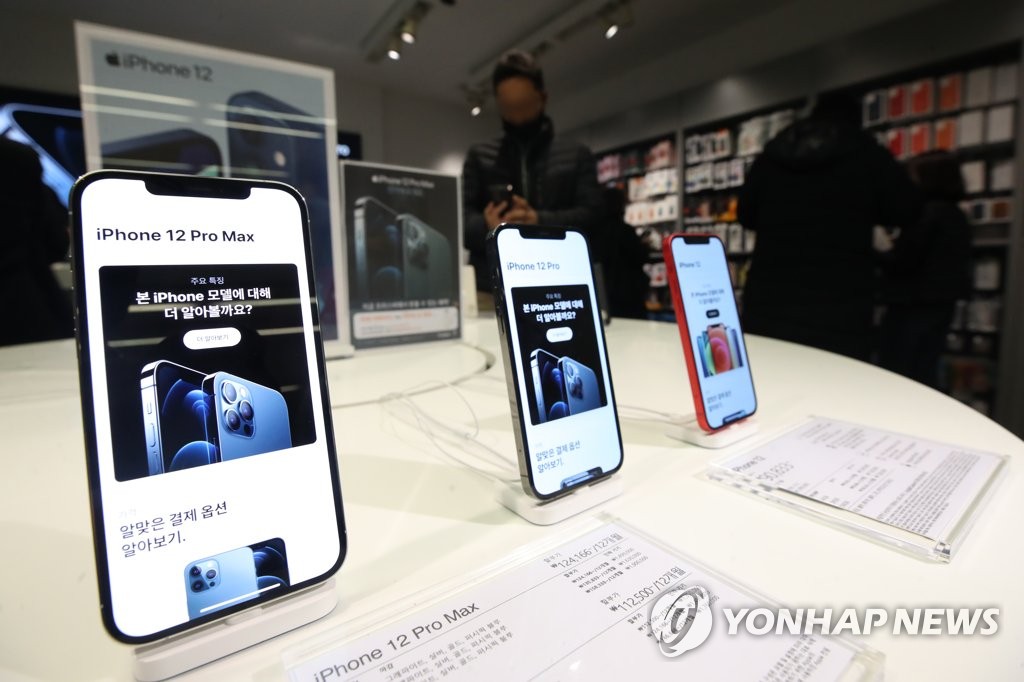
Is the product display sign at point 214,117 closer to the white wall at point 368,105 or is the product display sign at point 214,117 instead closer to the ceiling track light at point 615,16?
the ceiling track light at point 615,16

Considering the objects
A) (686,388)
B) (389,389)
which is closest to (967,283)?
(686,388)

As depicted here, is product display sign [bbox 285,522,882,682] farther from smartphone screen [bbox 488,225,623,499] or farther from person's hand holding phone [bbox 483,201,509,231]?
person's hand holding phone [bbox 483,201,509,231]

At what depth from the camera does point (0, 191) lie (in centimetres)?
156

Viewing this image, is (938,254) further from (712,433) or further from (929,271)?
(712,433)

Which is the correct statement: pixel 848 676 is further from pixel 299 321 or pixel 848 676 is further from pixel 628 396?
pixel 628 396

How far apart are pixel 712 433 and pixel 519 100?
4.75ft

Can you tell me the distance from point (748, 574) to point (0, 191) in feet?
7.51

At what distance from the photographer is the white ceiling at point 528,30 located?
3.63 m

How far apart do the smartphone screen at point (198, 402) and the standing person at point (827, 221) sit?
1960mm

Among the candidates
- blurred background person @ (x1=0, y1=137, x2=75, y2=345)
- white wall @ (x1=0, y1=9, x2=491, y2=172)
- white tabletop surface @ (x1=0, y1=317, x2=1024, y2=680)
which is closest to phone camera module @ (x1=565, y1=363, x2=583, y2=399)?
white tabletop surface @ (x1=0, y1=317, x2=1024, y2=680)

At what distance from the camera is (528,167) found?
1.77 m

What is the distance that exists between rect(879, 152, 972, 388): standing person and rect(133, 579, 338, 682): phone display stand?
10.6 feet

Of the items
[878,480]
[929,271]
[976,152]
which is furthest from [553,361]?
[976,152]

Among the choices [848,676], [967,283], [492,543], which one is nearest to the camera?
[848,676]
